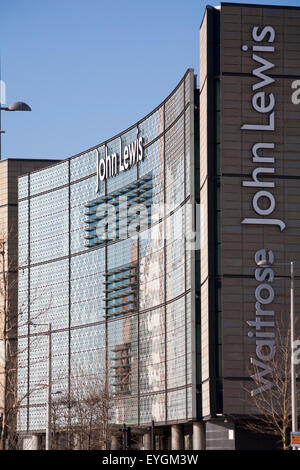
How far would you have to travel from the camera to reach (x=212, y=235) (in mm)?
75438

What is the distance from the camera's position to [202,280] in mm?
77875

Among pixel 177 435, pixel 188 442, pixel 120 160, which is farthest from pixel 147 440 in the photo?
pixel 120 160

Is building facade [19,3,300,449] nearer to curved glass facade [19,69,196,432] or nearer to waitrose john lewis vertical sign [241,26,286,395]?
waitrose john lewis vertical sign [241,26,286,395]

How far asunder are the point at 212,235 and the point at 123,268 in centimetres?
2582

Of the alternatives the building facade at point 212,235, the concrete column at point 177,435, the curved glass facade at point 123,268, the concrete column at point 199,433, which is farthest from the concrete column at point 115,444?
the concrete column at point 199,433

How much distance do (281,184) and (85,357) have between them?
39.5 metres

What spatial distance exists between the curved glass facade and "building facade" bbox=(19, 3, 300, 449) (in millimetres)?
231

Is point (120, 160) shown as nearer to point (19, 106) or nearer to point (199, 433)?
point (19, 106)

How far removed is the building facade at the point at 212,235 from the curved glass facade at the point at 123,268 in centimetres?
23

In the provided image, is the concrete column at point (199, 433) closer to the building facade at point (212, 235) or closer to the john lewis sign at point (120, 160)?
the building facade at point (212, 235)

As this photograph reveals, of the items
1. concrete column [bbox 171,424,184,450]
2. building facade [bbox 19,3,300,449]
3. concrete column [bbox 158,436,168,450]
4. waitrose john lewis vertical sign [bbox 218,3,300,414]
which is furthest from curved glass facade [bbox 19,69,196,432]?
waitrose john lewis vertical sign [bbox 218,3,300,414]

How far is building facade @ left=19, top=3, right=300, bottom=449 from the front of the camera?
74312 millimetres

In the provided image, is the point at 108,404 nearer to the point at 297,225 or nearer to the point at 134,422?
the point at 134,422

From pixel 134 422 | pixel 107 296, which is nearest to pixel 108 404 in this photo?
pixel 134 422
